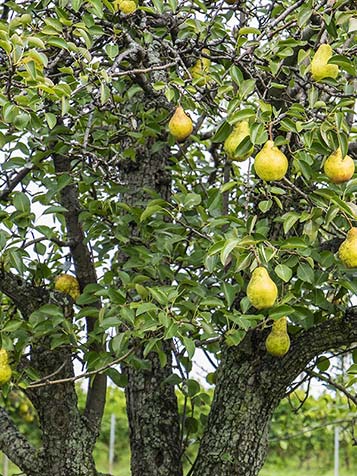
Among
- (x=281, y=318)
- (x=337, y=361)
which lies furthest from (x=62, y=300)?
(x=337, y=361)

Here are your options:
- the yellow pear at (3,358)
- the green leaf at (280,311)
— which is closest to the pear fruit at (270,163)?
the green leaf at (280,311)

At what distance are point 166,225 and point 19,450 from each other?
88 centimetres

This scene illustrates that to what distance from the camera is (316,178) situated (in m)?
1.95

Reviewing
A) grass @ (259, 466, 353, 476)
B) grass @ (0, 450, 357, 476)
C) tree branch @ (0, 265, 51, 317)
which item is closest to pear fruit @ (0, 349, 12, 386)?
tree branch @ (0, 265, 51, 317)

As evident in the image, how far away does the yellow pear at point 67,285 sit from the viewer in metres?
2.67

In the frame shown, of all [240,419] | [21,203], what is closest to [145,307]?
[21,203]

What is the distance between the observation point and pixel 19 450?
2584 mm

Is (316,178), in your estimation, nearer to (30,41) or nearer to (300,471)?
(30,41)

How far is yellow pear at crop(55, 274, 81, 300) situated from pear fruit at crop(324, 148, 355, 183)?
3.66ft

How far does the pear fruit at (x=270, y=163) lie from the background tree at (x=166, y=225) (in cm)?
4

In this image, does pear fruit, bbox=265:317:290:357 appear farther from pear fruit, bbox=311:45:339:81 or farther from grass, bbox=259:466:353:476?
grass, bbox=259:466:353:476

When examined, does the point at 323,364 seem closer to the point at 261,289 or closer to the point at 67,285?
the point at 67,285

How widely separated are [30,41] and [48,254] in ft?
4.15

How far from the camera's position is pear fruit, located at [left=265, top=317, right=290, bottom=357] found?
2.20 m
